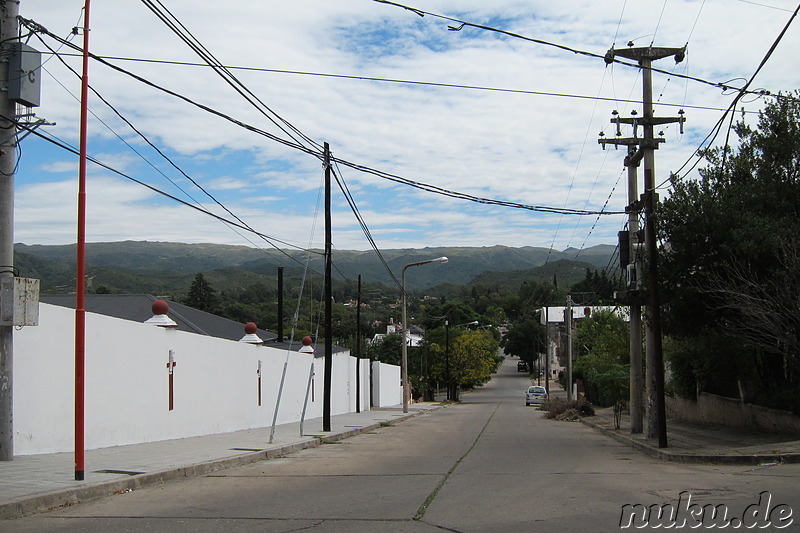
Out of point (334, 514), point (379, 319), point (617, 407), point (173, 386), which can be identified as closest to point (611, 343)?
point (617, 407)

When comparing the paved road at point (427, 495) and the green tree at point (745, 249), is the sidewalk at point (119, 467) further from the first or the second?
the green tree at point (745, 249)

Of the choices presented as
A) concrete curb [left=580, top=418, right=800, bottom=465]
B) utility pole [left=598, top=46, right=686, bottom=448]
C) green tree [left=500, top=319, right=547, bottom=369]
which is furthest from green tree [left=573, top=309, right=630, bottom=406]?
green tree [left=500, top=319, right=547, bottom=369]

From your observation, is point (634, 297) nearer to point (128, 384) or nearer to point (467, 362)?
point (128, 384)

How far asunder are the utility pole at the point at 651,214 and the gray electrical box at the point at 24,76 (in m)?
12.1

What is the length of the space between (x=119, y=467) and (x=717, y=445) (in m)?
13.0

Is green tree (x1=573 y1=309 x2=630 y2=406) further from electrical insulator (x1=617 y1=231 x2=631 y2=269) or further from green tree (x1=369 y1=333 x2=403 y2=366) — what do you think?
green tree (x1=369 y1=333 x2=403 y2=366)

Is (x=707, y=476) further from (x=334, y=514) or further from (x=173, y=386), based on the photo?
(x=173, y=386)

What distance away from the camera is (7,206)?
12703 millimetres

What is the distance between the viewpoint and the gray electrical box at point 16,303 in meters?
12.3

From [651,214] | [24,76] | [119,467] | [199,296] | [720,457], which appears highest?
[24,76]

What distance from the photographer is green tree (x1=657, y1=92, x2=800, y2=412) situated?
16.4 meters

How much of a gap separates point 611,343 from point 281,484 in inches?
1371

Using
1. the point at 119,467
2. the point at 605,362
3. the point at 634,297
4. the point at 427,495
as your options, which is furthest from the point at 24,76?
the point at 605,362

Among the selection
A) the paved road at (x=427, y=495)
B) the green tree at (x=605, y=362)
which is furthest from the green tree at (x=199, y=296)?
the paved road at (x=427, y=495)
